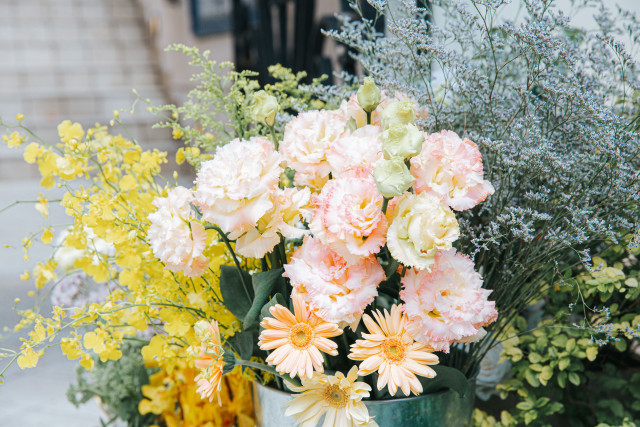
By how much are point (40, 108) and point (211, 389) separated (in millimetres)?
4636

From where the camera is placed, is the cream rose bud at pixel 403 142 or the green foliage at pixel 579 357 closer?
the cream rose bud at pixel 403 142

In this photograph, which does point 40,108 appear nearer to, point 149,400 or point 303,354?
point 149,400

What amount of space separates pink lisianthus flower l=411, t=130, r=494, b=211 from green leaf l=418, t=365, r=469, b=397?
160 mm

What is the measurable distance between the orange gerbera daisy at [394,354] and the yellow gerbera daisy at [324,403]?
0.02m

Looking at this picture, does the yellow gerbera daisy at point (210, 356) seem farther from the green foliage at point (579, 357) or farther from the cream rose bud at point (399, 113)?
the green foliage at point (579, 357)

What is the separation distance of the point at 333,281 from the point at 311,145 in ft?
0.45

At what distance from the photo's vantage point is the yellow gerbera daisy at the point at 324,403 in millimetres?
531

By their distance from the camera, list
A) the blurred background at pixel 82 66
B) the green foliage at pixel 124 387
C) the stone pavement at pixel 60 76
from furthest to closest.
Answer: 1. the stone pavement at pixel 60 76
2. the blurred background at pixel 82 66
3. the green foliage at pixel 124 387

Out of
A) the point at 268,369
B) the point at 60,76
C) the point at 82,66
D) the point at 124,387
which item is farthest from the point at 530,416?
the point at 82,66

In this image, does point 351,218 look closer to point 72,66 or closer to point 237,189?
point 237,189

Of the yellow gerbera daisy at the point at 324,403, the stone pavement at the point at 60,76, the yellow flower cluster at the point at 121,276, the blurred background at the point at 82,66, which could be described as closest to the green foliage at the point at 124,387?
the yellow flower cluster at the point at 121,276

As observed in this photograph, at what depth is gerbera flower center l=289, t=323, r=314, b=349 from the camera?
0.53m

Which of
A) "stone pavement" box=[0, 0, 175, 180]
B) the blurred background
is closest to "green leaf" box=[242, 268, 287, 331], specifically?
the blurred background

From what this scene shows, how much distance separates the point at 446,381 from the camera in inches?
22.7
